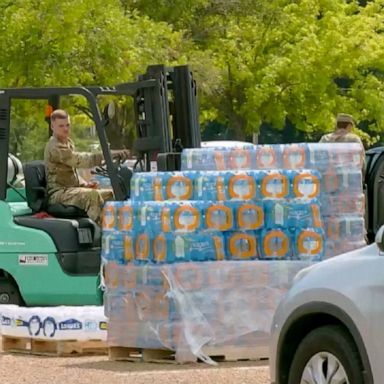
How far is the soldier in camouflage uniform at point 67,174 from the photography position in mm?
14305

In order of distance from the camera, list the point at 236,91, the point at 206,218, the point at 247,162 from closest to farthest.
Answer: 1. the point at 206,218
2. the point at 247,162
3. the point at 236,91

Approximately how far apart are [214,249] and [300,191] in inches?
31.5

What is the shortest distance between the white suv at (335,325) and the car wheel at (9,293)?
253 inches

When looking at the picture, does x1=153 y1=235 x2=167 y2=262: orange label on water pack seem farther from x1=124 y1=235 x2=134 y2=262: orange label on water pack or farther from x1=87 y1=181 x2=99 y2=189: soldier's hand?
x1=87 y1=181 x2=99 y2=189: soldier's hand

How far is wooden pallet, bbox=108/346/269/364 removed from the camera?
454 inches

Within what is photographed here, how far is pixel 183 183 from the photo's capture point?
38.5 ft

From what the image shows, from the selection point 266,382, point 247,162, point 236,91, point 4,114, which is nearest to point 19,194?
point 4,114

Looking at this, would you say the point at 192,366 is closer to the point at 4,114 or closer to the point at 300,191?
the point at 300,191

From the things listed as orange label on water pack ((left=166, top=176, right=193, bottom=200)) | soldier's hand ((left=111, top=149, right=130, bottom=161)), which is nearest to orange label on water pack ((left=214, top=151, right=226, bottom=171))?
orange label on water pack ((left=166, top=176, right=193, bottom=200))

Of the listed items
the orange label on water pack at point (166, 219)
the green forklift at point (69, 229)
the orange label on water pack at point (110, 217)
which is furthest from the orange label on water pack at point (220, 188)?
the green forklift at point (69, 229)

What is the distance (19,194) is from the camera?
15.2 meters

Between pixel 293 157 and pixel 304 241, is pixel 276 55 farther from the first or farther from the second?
pixel 304 241

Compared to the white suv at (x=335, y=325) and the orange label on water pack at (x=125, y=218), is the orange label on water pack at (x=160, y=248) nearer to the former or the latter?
the orange label on water pack at (x=125, y=218)

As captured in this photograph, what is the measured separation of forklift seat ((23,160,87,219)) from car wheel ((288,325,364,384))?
6.47 meters
